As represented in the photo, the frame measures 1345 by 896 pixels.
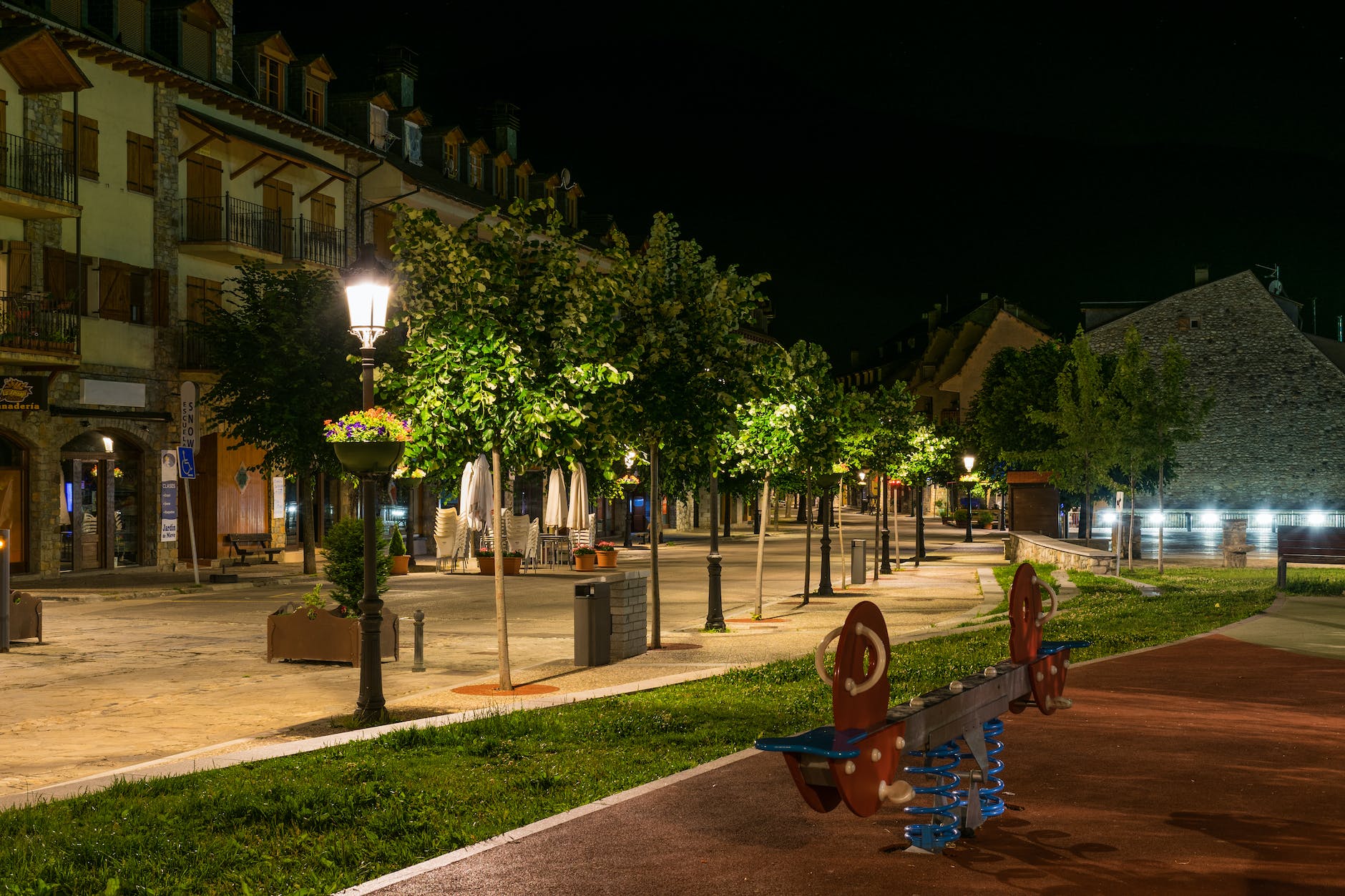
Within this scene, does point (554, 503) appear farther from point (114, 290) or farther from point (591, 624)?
point (591, 624)

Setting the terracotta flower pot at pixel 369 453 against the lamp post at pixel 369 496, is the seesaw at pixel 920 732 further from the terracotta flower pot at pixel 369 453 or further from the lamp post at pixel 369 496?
the terracotta flower pot at pixel 369 453

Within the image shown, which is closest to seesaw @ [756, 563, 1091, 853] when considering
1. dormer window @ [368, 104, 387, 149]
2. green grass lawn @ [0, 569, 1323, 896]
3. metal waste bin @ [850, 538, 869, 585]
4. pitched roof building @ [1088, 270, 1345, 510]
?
green grass lawn @ [0, 569, 1323, 896]

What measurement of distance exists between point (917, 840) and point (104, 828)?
413 centimetres

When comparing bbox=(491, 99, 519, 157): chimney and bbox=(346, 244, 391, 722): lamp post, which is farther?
bbox=(491, 99, 519, 157): chimney

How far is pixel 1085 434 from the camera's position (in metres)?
37.6

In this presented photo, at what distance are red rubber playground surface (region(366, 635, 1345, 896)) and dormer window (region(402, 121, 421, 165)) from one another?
41.3m

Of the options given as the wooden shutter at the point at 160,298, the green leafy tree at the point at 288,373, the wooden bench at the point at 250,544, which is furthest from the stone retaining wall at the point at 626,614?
the wooden shutter at the point at 160,298

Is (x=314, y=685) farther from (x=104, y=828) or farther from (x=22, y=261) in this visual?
(x=22, y=261)

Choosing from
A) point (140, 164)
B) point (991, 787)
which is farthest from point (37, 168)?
point (991, 787)

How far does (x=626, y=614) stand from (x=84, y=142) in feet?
74.9

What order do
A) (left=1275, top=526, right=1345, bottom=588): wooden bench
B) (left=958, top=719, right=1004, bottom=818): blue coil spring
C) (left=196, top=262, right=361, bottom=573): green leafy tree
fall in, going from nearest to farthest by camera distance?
(left=958, top=719, right=1004, bottom=818): blue coil spring → (left=1275, top=526, right=1345, bottom=588): wooden bench → (left=196, top=262, right=361, bottom=573): green leafy tree

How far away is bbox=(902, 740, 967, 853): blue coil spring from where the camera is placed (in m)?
6.24

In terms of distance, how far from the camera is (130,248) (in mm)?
33250

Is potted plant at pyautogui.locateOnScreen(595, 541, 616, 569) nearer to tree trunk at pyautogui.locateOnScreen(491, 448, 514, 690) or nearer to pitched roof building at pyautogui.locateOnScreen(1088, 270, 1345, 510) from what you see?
tree trunk at pyautogui.locateOnScreen(491, 448, 514, 690)
